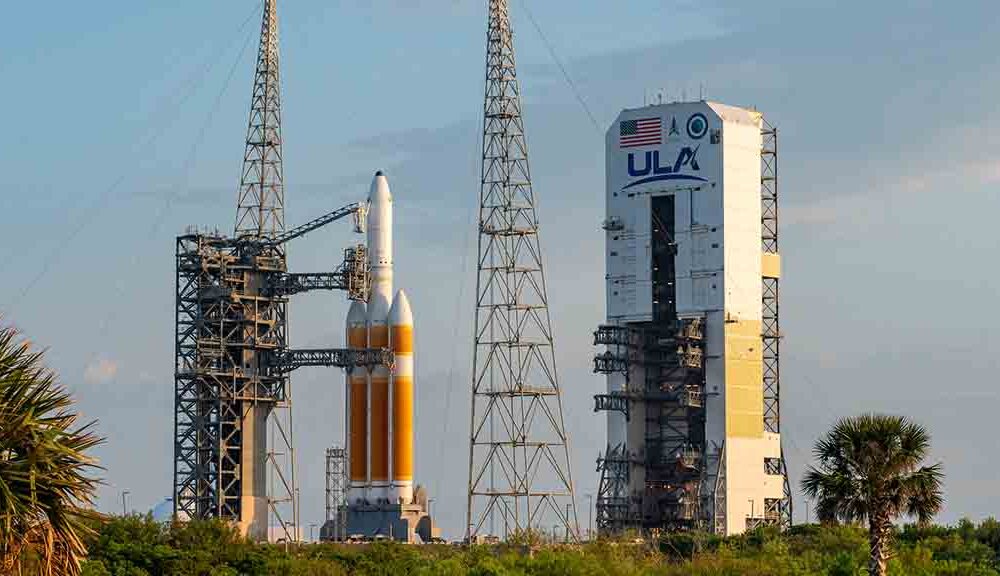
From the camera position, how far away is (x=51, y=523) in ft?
132

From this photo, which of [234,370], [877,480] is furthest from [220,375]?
[877,480]

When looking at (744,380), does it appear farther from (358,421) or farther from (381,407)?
(358,421)

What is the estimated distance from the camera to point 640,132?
126 meters

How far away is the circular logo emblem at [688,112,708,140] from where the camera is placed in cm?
12319

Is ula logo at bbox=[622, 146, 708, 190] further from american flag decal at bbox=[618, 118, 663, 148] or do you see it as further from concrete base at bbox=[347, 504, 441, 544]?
concrete base at bbox=[347, 504, 441, 544]

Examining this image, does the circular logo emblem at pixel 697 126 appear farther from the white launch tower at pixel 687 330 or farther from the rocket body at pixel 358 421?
the rocket body at pixel 358 421

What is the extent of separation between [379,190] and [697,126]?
22.1 meters

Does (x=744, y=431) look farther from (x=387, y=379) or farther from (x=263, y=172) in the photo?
(x=263, y=172)

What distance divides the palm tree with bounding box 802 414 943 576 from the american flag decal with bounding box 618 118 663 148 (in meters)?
62.3

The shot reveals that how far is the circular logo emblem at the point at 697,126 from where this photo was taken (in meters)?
123

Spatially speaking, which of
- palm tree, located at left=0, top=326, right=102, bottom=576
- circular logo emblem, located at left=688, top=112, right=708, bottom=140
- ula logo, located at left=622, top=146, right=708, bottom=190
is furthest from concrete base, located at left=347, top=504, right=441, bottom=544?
palm tree, located at left=0, top=326, right=102, bottom=576

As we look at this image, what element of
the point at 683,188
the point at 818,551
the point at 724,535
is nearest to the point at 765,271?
the point at 683,188

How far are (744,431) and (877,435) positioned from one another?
59.6m

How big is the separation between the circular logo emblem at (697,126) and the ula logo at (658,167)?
824 millimetres
